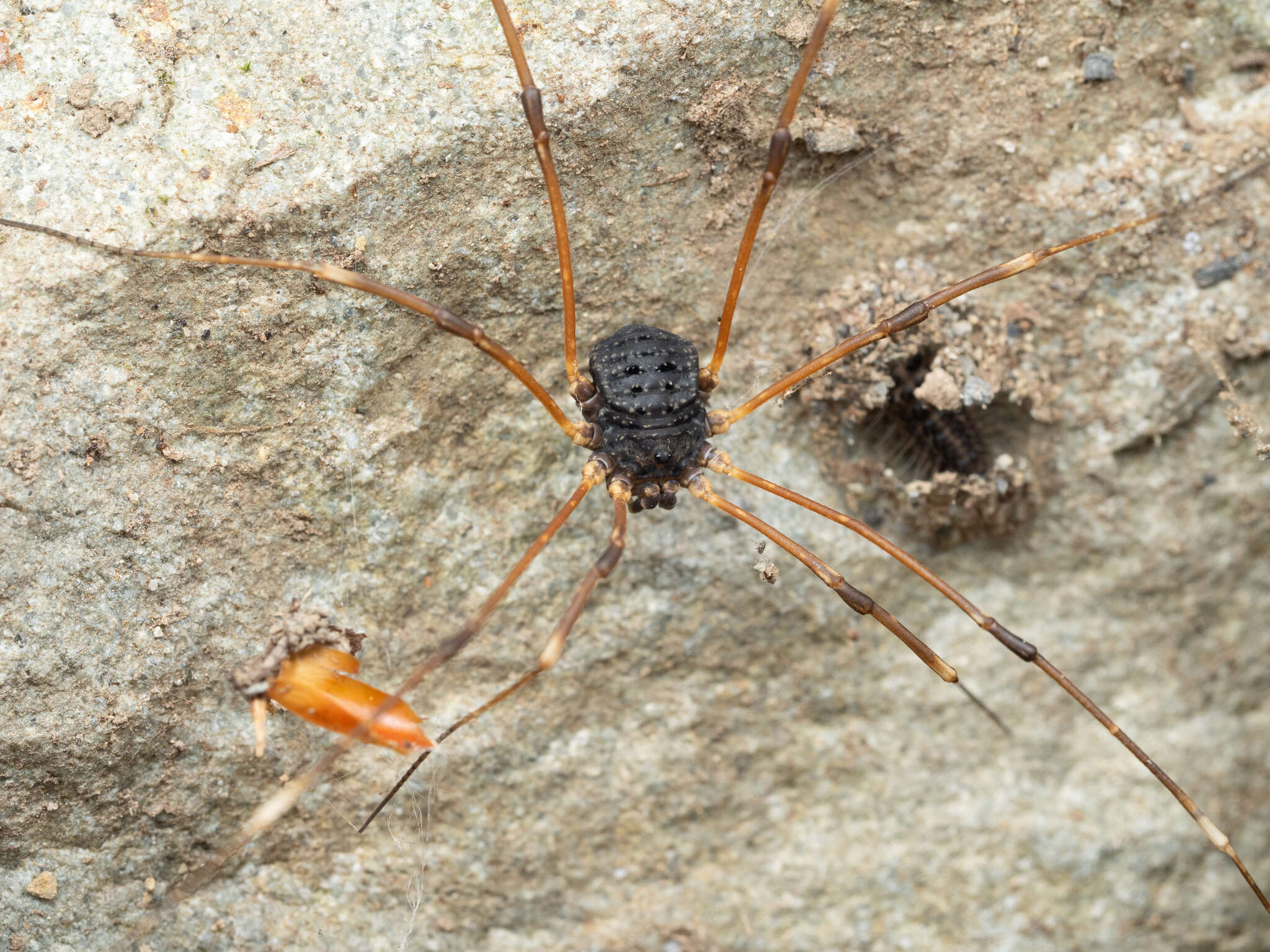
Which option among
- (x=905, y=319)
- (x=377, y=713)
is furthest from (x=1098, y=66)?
(x=377, y=713)

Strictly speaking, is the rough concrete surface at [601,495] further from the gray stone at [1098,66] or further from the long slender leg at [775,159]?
the long slender leg at [775,159]

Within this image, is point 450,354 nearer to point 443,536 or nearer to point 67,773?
point 443,536

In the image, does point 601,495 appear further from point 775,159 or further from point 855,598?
point 775,159

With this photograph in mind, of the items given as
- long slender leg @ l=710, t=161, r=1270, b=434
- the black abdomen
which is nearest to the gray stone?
long slender leg @ l=710, t=161, r=1270, b=434

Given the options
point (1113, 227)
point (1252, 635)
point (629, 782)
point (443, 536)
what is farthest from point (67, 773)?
point (1252, 635)

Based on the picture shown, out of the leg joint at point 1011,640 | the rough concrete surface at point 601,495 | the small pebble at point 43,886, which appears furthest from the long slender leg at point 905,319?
the small pebble at point 43,886

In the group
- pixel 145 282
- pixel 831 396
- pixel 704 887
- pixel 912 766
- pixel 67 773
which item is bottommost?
pixel 67 773

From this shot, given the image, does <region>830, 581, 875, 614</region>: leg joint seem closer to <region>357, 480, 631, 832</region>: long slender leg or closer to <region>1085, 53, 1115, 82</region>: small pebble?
<region>357, 480, 631, 832</region>: long slender leg

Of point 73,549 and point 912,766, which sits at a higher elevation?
point 912,766
